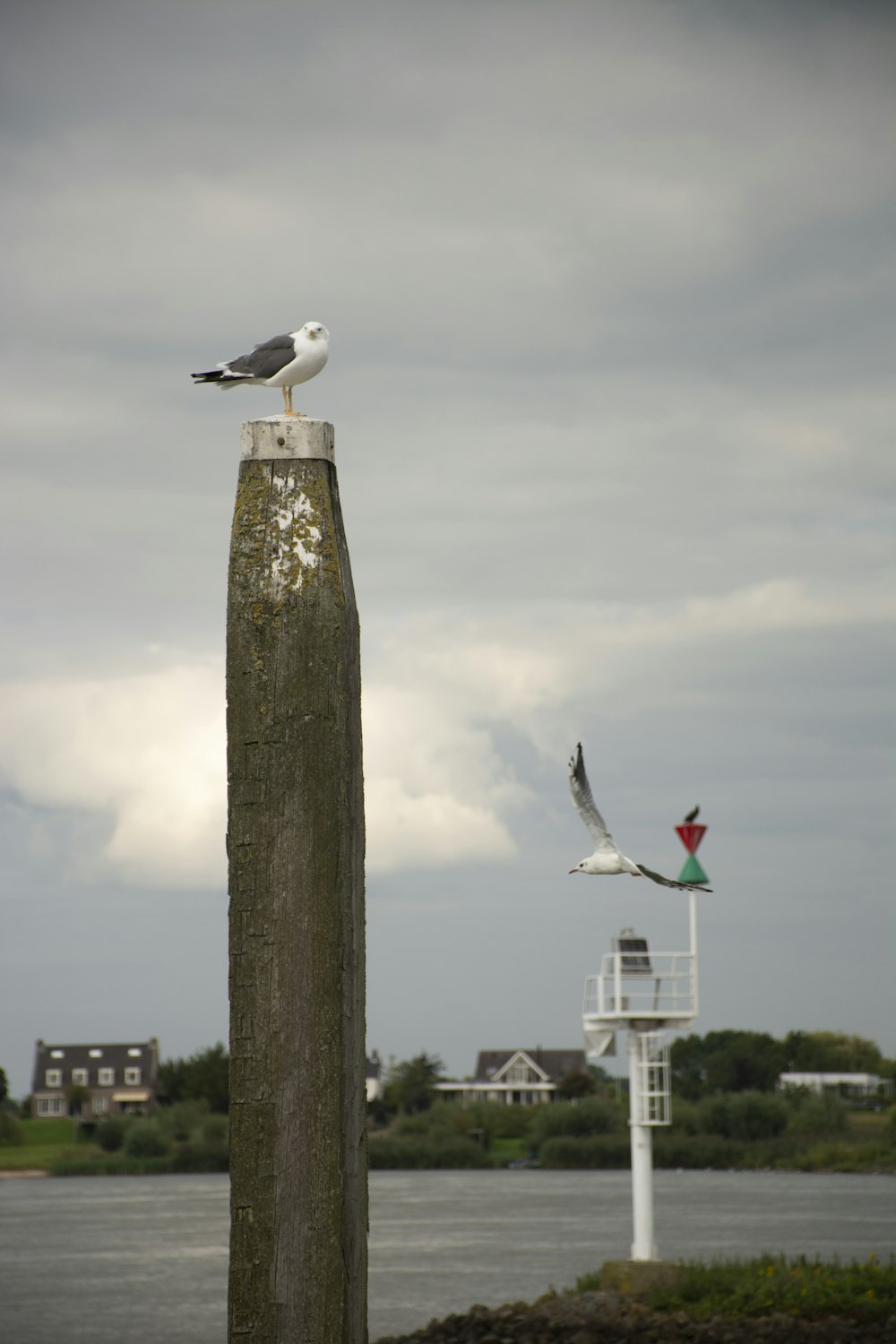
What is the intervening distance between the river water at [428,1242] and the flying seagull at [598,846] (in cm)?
1612

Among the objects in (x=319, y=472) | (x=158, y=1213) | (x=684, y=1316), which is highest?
(x=319, y=472)

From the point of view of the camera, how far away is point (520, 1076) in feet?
452

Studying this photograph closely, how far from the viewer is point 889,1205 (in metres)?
68.1

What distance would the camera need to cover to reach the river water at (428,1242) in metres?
39.5

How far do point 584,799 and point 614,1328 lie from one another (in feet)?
34.2

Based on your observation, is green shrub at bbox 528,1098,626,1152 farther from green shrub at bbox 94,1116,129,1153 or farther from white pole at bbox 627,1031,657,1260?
white pole at bbox 627,1031,657,1260

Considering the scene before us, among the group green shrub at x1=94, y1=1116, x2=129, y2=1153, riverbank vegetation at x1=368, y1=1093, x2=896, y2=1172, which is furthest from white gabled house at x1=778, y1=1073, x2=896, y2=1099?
green shrub at x1=94, y1=1116, x2=129, y2=1153

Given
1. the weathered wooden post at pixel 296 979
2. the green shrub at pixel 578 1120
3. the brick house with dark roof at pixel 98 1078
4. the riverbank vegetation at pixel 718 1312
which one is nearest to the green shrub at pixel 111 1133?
the brick house with dark roof at pixel 98 1078

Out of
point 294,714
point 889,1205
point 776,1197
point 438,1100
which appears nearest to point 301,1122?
point 294,714

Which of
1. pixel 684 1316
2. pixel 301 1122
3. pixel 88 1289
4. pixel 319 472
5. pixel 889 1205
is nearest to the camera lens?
pixel 301 1122

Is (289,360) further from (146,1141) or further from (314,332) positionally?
(146,1141)

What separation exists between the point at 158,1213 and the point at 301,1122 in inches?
3375

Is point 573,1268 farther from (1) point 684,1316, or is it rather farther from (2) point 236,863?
(2) point 236,863

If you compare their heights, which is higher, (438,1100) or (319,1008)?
(319,1008)
